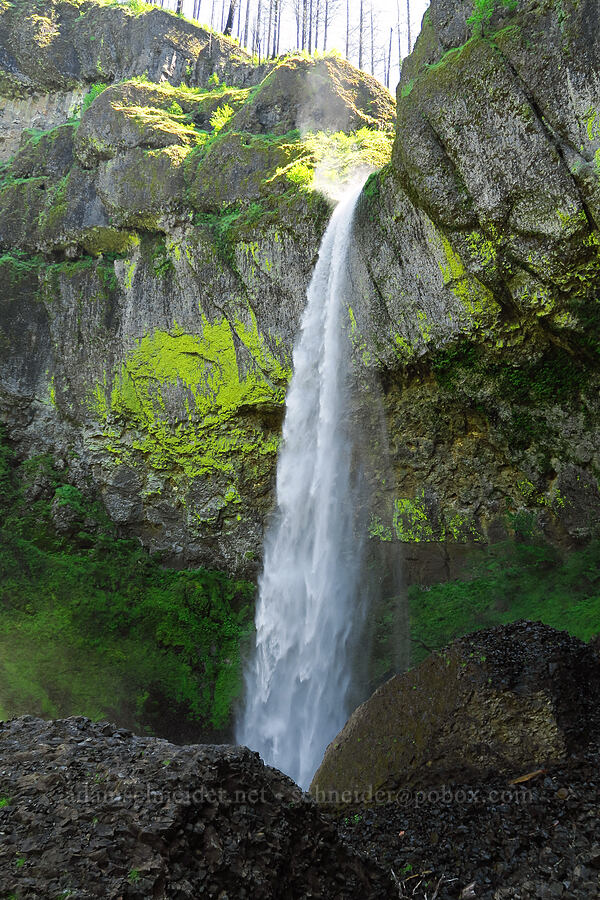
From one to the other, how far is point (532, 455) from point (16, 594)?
42.2ft

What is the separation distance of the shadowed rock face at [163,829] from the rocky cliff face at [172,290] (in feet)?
34.8

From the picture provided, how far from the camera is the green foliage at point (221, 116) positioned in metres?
17.0

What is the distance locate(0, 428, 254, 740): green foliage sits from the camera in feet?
43.2

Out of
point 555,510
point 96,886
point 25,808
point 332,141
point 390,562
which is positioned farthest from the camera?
point 332,141

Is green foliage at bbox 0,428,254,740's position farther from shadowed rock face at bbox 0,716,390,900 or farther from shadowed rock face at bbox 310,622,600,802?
shadowed rock face at bbox 0,716,390,900

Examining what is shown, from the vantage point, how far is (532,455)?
38.0 ft

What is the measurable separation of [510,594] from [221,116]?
52.6ft

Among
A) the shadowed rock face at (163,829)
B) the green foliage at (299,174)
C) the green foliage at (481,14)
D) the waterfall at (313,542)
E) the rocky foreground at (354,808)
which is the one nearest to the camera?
the shadowed rock face at (163,829)

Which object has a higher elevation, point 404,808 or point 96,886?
point 96,886

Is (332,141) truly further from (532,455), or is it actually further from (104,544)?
(104,544)

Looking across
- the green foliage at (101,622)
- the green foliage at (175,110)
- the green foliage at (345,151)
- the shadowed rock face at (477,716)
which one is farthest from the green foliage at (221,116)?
the shadowed rock face at (477,716)

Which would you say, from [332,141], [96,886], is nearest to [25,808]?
→ [96,886]

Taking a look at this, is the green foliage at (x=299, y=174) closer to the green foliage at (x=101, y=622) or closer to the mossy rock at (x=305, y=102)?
the mossy rock at (x=305, y=102)

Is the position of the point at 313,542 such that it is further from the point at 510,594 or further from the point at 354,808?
the point at 354,808
